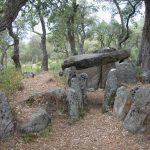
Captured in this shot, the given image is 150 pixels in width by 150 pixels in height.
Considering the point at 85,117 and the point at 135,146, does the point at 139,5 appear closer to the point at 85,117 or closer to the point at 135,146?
the point at 85,117

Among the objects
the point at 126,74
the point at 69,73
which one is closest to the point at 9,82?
the point at 69,73

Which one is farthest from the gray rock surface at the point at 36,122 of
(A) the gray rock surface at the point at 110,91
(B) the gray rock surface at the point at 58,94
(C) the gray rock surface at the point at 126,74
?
(C) the gray rock surface at the point at 126,74

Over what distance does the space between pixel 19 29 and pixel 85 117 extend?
2757 centimetres

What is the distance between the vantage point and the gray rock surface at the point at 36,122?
28.7ft

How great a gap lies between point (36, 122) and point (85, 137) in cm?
143

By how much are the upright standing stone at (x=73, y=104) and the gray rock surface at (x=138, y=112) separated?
5.40 ft

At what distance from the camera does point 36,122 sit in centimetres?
901

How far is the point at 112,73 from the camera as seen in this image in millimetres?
11453

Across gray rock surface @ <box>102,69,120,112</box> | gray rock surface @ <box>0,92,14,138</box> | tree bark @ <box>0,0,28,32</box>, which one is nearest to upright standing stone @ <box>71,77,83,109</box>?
gray rock surface @ <box>102,69,120,112</box>

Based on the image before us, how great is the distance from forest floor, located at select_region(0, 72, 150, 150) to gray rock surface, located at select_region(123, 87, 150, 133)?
21 centimetres

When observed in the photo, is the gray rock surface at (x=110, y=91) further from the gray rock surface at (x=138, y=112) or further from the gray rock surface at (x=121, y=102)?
the gray rock surface at (x=138, y=112)

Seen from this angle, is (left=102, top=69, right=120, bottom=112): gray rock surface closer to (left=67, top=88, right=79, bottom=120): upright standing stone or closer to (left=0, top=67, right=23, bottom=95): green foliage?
(left=67, top=88, right=79, bottom=120): upright standing stone

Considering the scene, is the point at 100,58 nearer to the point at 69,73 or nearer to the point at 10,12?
the point at 69,73

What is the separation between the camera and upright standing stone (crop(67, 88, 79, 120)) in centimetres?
1016
